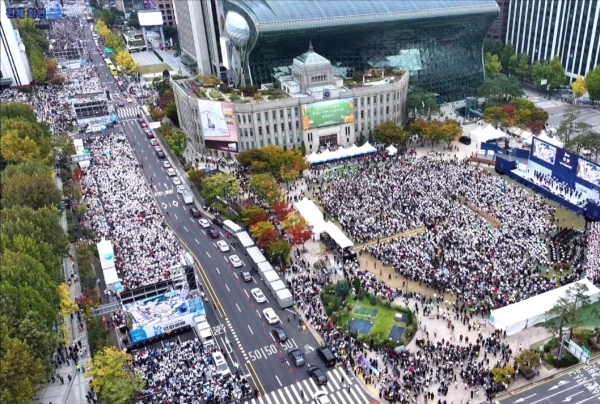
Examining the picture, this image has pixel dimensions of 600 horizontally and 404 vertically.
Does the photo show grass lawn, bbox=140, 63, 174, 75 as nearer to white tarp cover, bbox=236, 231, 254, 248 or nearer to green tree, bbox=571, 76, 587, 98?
white tarp cover, bbox=236, 231, 254, 248

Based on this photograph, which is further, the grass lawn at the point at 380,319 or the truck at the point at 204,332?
the grass lawn at the point at 380,319

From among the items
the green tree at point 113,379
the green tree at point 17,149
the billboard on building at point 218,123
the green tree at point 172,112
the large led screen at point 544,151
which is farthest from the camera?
the green tree at point 172,112

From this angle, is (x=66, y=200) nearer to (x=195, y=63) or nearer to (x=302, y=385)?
(x=302, y=385)

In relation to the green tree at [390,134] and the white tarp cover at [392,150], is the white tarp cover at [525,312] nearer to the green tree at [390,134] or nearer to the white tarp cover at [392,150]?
the white tarp cover at [392,150]

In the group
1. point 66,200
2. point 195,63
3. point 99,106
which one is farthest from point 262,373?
point 195,63

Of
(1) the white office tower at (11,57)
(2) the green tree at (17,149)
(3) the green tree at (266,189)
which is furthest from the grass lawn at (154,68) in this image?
(3) the green tree at (266,189)
